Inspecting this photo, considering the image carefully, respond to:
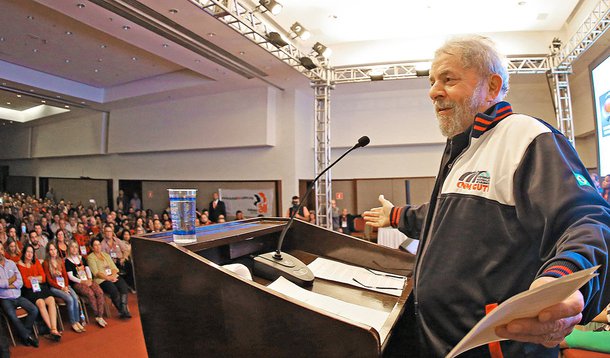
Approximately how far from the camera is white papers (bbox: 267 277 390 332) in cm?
83

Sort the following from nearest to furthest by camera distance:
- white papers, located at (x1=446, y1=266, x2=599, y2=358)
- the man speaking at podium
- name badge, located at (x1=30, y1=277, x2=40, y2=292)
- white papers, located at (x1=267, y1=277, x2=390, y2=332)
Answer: white papers, located at (x1=446, y1=266, x2=599, y2=358)
the man speaking at podium
white papers, located at (x1=267, y1=277, x2=390, y2=332)
name badge, located at (x1=30, y1=277, x2=40, y2=292)

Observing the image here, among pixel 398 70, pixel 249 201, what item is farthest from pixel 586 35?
pixel 249 201

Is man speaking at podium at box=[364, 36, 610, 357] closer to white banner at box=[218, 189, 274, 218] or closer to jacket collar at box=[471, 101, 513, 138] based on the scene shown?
jacket collar at box=[471, 101, 513, 138]

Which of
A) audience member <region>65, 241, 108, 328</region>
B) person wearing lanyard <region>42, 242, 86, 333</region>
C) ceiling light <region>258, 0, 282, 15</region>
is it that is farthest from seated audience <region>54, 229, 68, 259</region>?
ceiling light <region>258, 0, 282, 15</region>

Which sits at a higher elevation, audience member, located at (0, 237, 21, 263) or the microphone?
the microphone

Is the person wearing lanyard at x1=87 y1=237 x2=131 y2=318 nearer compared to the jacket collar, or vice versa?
the jacket collar

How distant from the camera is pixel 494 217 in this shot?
2.70 ft

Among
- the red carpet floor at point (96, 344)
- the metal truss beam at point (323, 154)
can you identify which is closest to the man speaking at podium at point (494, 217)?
the red carpet floor at point (96, 344)

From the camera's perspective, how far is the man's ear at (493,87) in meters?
1.00

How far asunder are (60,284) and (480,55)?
5.11 m

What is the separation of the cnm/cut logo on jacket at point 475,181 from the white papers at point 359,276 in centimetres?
37

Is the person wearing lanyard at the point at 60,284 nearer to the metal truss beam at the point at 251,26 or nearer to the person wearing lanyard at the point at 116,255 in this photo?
the person wearing lanyard at the point at 116,255

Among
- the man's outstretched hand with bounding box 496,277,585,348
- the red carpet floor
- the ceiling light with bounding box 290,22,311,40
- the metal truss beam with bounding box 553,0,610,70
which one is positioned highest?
the ceiling light with bounding box 290,22,311,40

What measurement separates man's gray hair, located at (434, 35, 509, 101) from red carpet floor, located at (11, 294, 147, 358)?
3790 millimetres
